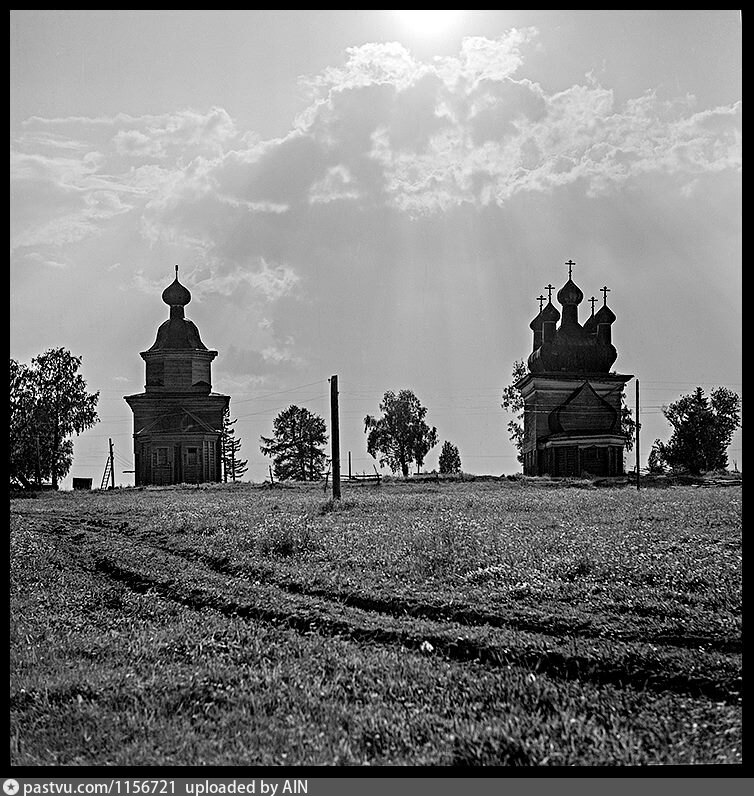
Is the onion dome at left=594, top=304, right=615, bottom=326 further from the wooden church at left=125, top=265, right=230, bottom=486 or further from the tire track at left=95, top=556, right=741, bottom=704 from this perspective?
the tire track at left=95, top=556, right=741, bottom=704

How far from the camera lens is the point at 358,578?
50.7 feet

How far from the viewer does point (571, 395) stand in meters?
78.1

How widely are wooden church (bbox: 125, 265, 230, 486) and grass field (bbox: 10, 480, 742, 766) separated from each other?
2089 inches

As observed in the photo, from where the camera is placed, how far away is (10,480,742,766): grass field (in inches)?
300

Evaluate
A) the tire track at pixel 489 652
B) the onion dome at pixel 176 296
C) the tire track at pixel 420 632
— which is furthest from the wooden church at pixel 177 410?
the tire track at pixel 489 652

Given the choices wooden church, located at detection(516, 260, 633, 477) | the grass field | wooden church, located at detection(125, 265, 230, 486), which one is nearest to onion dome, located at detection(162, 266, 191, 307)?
wooden church, located at detection(125, 265, 230, 486)

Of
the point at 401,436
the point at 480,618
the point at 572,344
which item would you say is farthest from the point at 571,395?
the point at 480,618

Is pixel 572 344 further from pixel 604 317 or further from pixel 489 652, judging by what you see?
pixel 489 652

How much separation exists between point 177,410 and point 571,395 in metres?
31.0

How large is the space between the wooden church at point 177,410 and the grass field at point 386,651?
174 feet

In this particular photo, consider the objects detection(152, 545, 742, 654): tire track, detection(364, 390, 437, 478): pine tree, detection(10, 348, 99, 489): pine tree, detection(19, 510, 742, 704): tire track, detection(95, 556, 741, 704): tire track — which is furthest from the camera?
detection(364, 390, 437, 478): pine tree
